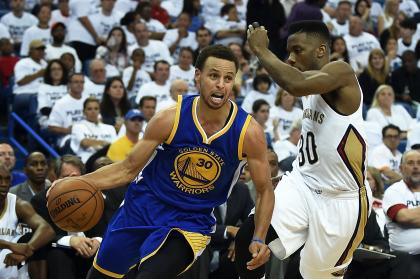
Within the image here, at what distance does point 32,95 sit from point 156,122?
676 cm

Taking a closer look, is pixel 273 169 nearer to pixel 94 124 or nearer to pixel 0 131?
pixel 94 124

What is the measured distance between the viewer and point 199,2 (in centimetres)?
1639

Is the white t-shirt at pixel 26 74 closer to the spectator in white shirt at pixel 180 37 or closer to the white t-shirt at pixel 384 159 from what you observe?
the spectator in white shirt at pixel 180 37

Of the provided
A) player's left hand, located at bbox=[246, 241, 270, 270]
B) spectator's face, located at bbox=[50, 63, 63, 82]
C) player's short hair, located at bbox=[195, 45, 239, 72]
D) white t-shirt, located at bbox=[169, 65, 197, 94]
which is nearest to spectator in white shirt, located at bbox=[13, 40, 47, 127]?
spectator's face, located at bbox=[50, 63, 63, 82]

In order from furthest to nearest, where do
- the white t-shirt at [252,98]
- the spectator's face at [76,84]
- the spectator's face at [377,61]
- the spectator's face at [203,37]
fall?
the spectator's face at [203,37] → the spectator's face at [377,61] → the white t-shirt at [252,98] → the spectator's face at [76,84]

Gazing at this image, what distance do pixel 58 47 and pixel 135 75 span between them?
1.21 meters

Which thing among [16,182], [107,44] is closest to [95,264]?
[16,182]

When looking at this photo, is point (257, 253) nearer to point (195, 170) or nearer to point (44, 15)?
point (195, 170)

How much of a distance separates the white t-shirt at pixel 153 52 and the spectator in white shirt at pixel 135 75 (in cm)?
48

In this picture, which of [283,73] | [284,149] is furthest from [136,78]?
[283,73]

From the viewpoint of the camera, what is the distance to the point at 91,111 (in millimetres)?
11570

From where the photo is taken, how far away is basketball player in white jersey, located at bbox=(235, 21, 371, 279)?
246 inches

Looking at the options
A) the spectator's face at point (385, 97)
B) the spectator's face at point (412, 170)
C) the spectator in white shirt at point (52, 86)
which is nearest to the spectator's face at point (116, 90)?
the spectator in white shirt at point (52, 86)

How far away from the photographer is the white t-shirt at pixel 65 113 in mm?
11828
